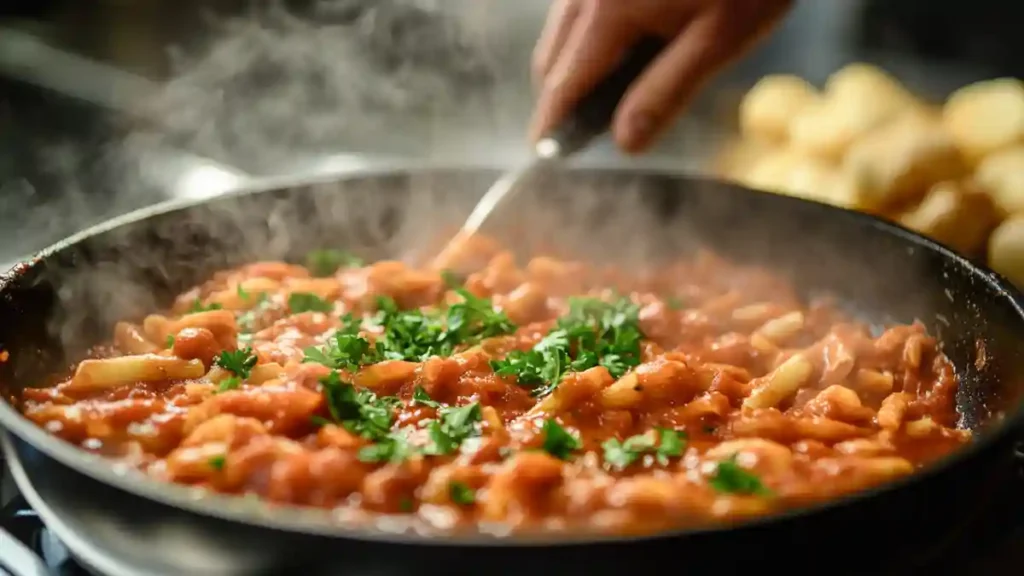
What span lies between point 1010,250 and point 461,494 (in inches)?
65.0

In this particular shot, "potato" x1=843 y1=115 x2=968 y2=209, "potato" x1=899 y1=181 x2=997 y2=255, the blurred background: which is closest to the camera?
"potato" x1=899 y1=181 x2=997 y2=255

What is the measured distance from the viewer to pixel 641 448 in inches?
67.9

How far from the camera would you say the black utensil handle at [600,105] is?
2527mm

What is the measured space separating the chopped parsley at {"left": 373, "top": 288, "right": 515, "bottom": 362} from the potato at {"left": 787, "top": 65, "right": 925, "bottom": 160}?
1.31 m

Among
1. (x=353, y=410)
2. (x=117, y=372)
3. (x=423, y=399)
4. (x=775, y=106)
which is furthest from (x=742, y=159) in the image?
(x=117, y=372)

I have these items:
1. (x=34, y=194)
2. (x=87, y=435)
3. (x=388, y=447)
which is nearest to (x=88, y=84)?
(x=34, y=194)

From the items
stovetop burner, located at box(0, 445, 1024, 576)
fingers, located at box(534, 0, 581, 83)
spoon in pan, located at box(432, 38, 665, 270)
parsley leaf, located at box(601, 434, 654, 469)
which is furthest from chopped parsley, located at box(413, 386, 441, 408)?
fingers, located at box(534, 0, 581, 83)

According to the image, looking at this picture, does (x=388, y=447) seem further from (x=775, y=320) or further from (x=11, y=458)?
(x=775, y=320)

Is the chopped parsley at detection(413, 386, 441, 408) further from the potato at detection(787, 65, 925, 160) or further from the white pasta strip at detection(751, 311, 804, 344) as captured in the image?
the potato at detection(787, 65, 925, 160)

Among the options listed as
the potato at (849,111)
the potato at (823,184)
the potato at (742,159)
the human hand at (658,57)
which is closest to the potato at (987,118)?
the potato at (849,111)

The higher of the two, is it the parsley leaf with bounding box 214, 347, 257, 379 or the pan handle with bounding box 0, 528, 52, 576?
the parsley leaf with bounding box 214, 347, 257, 379

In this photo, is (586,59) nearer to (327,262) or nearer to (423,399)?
(327,262)

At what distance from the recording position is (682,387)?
6.36 feet

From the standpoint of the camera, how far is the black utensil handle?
2.53 metres
